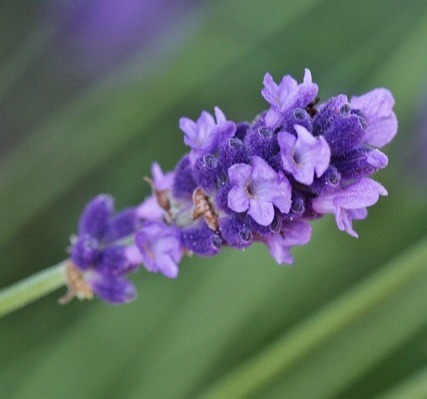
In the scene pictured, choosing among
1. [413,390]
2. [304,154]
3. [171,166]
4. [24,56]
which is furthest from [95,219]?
[24,56]

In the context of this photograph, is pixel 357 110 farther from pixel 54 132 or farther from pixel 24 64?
pixel 24 64

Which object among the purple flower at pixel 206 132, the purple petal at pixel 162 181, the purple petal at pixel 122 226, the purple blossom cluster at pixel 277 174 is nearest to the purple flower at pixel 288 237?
the purple blossom cluster at pixel 277 174

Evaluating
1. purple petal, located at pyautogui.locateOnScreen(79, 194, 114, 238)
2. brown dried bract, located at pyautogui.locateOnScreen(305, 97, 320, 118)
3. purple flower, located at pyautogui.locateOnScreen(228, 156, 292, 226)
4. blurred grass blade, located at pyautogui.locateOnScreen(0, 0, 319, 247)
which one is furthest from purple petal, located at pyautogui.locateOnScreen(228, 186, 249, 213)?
blurred grass blade, located at pyautogui.locateOnScreen(0, 0, 319, 247)

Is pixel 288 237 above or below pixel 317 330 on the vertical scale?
below

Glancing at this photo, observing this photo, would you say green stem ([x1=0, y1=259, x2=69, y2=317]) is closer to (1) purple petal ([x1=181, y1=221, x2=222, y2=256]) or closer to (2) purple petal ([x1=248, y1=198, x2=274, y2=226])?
(1) purple petal ([x1=181, y1=221, x2=222, y2=256])

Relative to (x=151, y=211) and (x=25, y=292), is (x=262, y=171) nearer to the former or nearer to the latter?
(x=151, y=211)

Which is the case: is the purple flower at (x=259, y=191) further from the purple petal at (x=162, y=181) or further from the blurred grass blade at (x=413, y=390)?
the blurred grass blade at (x=413, y=390)

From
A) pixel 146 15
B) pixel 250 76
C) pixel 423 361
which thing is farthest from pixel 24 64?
pixel 423 361
